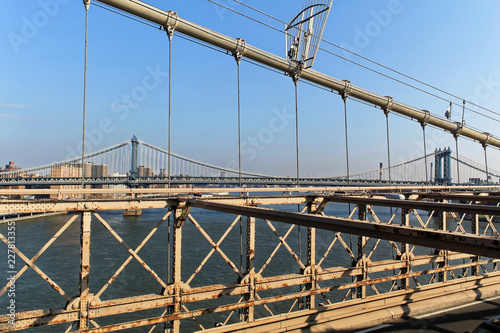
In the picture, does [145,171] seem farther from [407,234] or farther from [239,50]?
[407,234]

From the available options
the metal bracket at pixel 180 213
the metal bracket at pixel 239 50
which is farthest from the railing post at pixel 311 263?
the metal bracket at pixel 239 50

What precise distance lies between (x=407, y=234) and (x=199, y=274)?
1827cm

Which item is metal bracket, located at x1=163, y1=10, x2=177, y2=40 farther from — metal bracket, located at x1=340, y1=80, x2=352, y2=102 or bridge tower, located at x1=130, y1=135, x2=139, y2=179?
bridge tower, located at x1=130, y1=135, x2=139, y2=179

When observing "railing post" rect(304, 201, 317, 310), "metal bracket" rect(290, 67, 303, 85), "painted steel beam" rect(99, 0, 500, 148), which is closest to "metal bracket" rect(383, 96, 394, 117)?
"painted steel beam" rect(99, 0, 500, 148)

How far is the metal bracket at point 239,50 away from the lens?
9.94 m

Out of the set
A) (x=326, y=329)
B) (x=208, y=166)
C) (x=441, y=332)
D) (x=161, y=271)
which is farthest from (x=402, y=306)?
(x=208, y=166)

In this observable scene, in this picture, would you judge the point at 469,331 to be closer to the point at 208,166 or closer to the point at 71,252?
the point at 71,252

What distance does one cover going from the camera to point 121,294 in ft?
53.8

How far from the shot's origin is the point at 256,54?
10594 millimetres

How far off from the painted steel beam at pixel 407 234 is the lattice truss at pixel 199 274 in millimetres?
2274

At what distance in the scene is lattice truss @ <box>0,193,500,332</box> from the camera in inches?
215

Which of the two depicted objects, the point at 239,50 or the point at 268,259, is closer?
the point at 268,259

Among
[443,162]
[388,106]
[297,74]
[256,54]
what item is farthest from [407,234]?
[443,162]

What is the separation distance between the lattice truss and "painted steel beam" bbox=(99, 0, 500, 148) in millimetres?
5315
